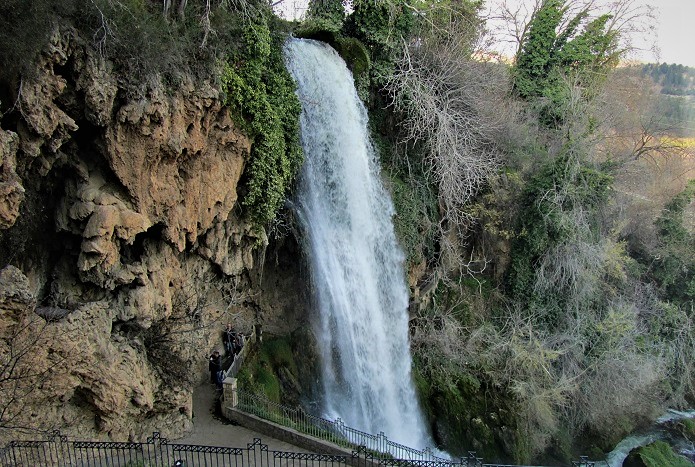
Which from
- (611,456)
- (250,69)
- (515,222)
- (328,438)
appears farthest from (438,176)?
(611,456)

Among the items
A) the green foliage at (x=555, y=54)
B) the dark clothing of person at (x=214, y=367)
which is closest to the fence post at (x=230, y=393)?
the dark clothing of person at (x=214, y=367)

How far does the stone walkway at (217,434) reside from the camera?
35.9 ft

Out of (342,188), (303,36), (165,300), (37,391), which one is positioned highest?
(303,36)

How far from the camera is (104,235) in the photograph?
9.10 meters

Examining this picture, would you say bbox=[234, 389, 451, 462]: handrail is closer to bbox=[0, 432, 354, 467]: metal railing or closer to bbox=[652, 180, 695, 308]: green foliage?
bbox=[0, 432, 354, 467]: metal railing

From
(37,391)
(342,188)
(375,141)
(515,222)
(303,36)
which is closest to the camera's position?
(37,391)

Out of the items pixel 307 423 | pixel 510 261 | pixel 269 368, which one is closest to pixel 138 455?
pixel 307 423

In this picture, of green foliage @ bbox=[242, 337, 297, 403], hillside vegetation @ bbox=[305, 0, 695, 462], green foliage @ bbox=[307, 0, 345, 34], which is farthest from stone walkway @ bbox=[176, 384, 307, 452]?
green foliage @ bbox=[307, 0, 345, 34]

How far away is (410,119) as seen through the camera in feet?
52.2

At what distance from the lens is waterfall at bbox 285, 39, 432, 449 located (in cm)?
1373

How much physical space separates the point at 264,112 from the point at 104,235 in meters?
4.50

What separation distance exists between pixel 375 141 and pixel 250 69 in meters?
6.06

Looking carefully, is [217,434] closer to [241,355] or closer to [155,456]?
[155,456]

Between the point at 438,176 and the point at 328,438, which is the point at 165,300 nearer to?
the point at 328,438
